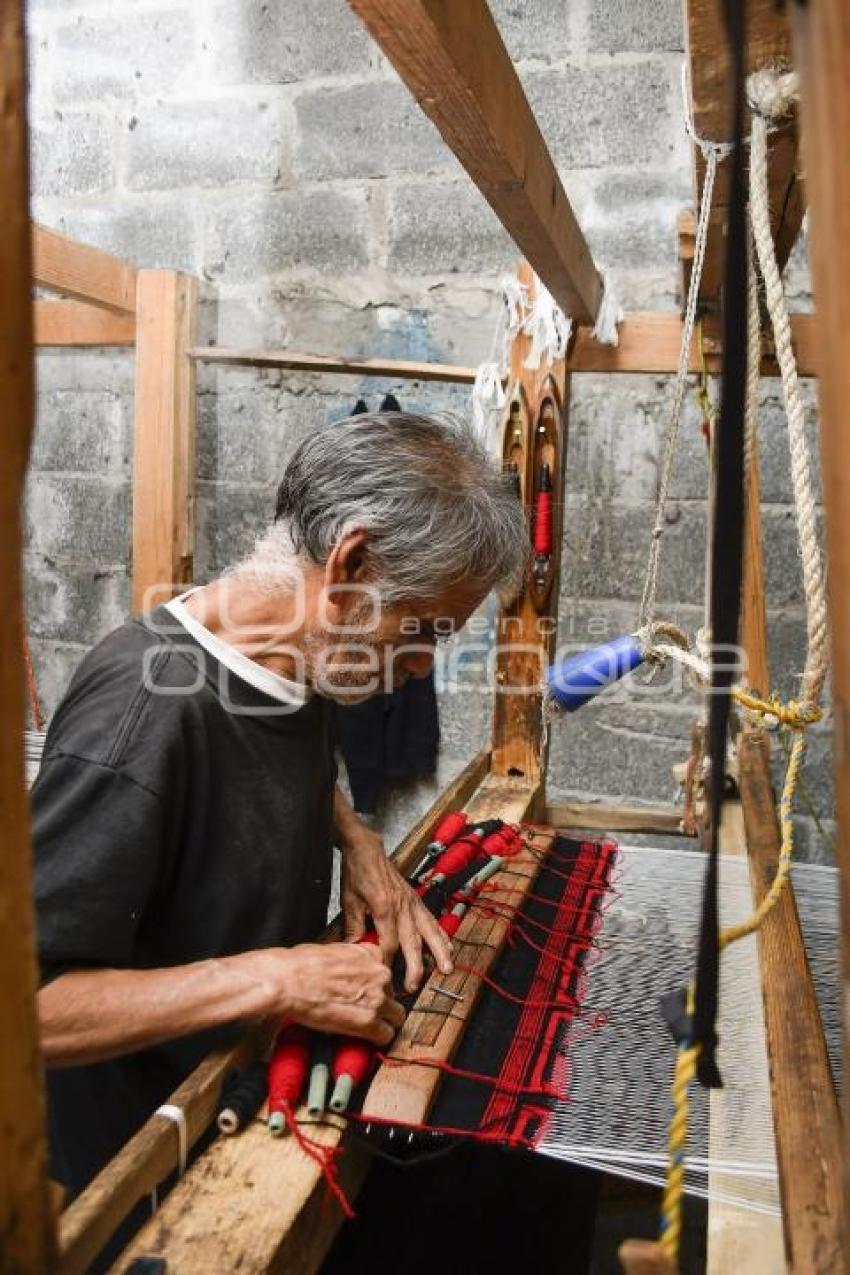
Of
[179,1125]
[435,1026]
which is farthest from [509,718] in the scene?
[179,1125]

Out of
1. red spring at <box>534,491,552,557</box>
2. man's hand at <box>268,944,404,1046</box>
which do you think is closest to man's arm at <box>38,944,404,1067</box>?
man's hand at <box>268,944,404,1046</box>

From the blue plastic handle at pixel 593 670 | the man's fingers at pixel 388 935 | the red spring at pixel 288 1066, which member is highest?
the blue plastic handle at pixel 593 670

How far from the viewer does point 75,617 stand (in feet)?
11.5

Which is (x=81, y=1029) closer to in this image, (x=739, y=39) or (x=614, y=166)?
(x=739, y=39)

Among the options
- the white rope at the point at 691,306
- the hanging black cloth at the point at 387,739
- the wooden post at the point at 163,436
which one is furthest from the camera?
the hanging black cloth at the point at 387,739

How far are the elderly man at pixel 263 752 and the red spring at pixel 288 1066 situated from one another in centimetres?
4

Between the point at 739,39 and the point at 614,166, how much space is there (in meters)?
2.62

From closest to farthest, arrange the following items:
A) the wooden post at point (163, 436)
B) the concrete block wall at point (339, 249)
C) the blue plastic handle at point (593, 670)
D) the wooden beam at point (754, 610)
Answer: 1. the blue plastic handle at point (593, 670)
2. the wooden beam at point (754, 610)
3. the concrete block wall at point (339, 249)
4. the wooden post at point (163, 436)

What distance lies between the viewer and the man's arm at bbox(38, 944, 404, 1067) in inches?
39.8

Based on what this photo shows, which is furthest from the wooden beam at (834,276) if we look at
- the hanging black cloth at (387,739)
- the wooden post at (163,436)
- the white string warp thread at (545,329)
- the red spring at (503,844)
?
the wooden post at (163,436)

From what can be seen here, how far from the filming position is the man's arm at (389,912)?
53.5 inches

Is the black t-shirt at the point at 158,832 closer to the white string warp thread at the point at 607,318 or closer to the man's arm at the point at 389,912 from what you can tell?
the man's arm at the point at 389,912

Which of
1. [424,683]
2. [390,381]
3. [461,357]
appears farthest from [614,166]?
[424,683]

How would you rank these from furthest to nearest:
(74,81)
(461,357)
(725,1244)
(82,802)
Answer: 1. (74,81)
2. (461,357)
3. (82,802)
4. (725,1244)
